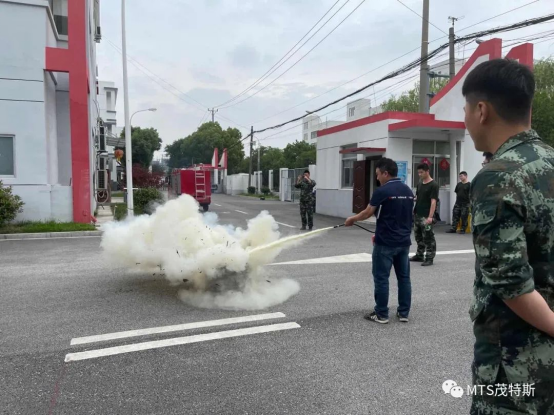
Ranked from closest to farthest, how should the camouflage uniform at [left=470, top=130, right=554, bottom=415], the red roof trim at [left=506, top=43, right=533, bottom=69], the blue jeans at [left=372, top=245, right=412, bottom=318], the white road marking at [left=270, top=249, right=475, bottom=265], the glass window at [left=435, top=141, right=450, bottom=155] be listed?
the camouflage uniform at [left=470, top=130, right=554, bottom=415]
the blue jeans at [left=372, top=245, right=412, bottom=318]
the white road marking at [left=270, top=249, right=475, bottom=265]
the red roof trim at [left=506, top=43, right=533, bottom=69]
the glass window at [left=435, top=141, right=450, bottom=155]

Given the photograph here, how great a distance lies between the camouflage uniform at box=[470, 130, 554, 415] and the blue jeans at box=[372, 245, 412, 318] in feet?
9.83

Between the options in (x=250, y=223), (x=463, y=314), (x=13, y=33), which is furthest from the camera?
(x=13, y=33)

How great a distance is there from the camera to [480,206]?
1.50 m

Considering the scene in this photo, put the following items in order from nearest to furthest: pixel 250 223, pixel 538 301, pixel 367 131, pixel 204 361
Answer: pixel 538 301, pixel 204 361, pixel 250 223, pixel 367 131

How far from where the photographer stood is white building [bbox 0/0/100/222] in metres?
11.9

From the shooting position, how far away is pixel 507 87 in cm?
157

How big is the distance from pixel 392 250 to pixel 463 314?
1.27 meters

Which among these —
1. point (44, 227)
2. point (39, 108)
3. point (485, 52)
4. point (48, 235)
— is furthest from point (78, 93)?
point (485, 52)

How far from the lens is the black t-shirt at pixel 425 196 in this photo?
25.3ft

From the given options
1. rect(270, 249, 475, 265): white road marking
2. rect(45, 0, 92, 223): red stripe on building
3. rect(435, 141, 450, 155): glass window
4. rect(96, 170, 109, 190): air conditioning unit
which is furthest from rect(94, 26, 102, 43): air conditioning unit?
rect(270, 249, 475, 265): white road marking

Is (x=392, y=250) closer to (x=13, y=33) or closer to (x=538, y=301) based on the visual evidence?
(x=538, y=301)

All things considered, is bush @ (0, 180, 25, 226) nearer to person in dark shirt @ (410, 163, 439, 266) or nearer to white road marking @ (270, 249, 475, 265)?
white road marking @ (270, 249, 475, 265)

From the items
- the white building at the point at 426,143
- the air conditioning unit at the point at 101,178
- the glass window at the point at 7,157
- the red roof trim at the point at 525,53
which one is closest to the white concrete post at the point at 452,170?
the white building at the point at 426,143

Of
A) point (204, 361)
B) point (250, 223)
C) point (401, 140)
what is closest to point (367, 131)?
point (401, 140)
